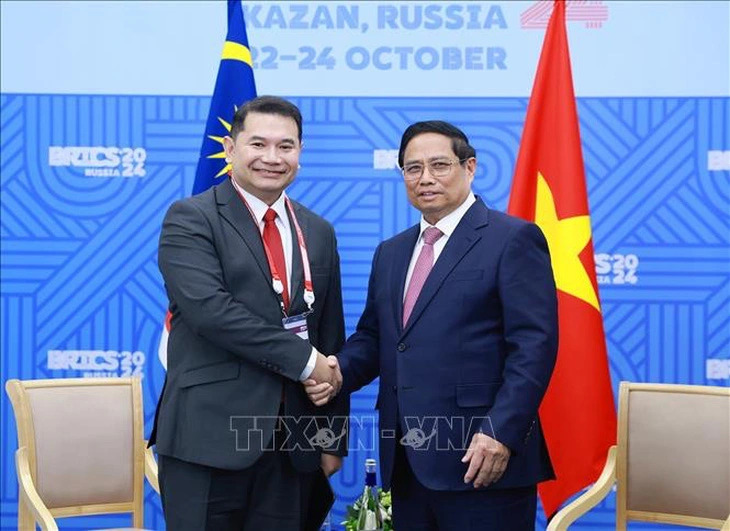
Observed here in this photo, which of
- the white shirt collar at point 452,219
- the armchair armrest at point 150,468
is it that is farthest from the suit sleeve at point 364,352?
the armchair armrest at point 150,468

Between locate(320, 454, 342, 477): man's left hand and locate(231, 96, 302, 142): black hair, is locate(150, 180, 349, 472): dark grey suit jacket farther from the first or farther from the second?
locate(231, 96, 302, 142): black hair

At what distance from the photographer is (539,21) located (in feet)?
10.9

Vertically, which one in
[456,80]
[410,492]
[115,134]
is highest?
[456,80]

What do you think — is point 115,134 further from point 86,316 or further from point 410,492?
point 410,492

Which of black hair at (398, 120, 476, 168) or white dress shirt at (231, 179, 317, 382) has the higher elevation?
black hair at (398, 120, 476, 168)

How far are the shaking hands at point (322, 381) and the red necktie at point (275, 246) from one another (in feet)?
0.59

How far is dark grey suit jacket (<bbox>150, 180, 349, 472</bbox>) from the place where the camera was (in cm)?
201

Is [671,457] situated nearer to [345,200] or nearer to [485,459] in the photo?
[485,459]

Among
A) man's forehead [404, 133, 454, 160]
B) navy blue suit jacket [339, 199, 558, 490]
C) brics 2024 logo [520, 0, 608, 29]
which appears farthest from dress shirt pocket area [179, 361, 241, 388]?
brics 2024 logo [520, 0, 608, 29]

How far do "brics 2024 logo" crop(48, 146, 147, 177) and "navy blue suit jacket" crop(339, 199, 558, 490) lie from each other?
1.75m

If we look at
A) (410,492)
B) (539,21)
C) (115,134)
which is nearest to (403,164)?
(410,492)

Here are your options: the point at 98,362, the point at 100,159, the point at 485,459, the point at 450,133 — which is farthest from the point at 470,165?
the point at 98,362

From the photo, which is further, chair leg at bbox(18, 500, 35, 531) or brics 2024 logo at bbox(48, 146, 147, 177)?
brics 2024 logo at bbox(48, 146, 147, 177)

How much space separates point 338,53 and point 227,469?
1951mm
